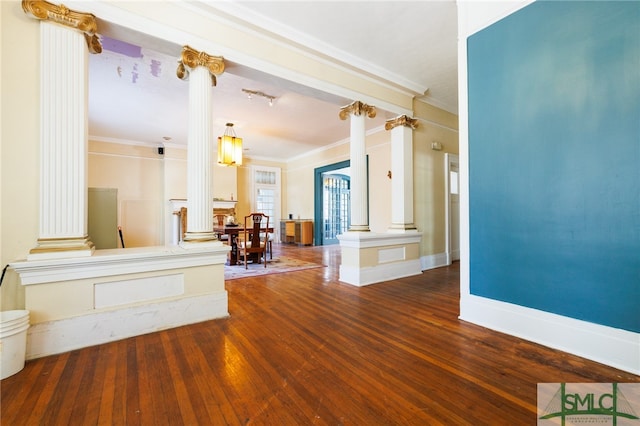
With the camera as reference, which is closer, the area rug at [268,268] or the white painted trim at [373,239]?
the white painted trim at [373,239]

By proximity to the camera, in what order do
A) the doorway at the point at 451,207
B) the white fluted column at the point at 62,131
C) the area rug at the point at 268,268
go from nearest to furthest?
the white fluted column at the point at 62,131 → the area rug at the point at 268,268 → the doorway at the point at 451,207

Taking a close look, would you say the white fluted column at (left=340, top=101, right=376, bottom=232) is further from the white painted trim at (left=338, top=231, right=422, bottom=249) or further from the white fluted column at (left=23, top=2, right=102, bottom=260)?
the white fluted column at (left=23, top=2, right=102, bottom=260)

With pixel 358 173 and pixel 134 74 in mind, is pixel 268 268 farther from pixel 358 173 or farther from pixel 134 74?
pixel 134 74

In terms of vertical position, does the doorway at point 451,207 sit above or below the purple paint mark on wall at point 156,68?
below

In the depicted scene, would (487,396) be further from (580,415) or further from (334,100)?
(334,100)

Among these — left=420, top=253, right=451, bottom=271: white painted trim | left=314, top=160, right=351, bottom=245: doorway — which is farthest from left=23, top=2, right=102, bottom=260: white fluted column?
left=314, top=160, right=351, bottom=245: doorway

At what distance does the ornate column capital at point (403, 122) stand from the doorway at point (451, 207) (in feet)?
3.99

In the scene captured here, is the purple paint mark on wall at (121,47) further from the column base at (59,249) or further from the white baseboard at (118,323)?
the white baseboard at (118,323)

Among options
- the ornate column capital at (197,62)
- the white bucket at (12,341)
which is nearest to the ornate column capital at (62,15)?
the ornate column capital at (197,62)

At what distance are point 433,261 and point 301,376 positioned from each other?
4177 mm

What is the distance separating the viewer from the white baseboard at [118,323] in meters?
2.01

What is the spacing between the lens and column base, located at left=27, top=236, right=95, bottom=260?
2.05 m

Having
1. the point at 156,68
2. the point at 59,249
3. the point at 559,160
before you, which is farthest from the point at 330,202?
the point at 59,249

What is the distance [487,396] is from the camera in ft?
4.90
